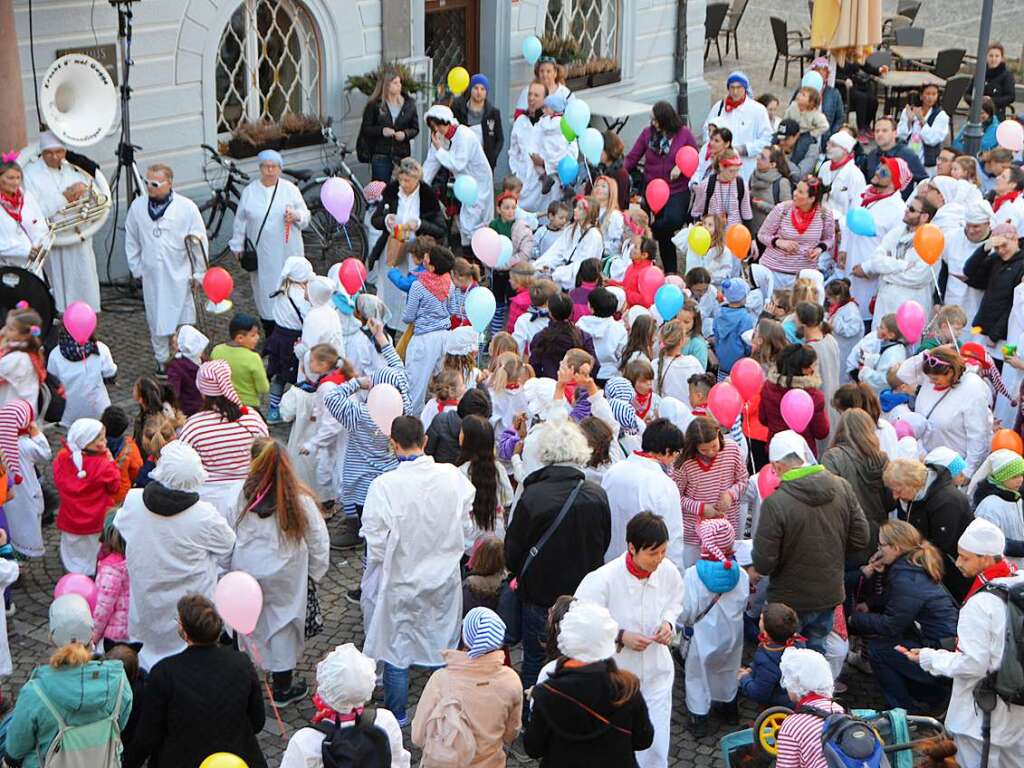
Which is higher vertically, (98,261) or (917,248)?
(917,248)

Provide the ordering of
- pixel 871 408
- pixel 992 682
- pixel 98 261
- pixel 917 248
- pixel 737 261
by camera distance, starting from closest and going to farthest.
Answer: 1. pixel 992 682
2. pixel 871 408
3. pixel 917 248
4. pixel 737 261
5. pixel 98 261

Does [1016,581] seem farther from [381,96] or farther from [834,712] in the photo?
[381,96]

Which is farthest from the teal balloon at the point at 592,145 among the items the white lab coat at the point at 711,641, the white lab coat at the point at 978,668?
the white lab coat at the point at 978,668

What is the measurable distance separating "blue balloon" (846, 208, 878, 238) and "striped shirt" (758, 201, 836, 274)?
0.15 meters

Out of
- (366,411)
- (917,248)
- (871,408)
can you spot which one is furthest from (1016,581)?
(917,248)

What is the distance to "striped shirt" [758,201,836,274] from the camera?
1141 cm

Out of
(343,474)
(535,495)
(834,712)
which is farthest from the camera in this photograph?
(343,474)

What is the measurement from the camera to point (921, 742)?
234 inches

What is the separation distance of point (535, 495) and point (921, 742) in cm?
204

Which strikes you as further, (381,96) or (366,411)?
(381,96)

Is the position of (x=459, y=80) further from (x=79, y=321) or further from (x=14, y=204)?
(x=79, y=321)

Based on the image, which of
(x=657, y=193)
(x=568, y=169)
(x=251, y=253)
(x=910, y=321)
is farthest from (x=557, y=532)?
(x=568, y=169)

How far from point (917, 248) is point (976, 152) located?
4906 mm

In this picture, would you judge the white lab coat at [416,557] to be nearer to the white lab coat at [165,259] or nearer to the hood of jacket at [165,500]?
the hood of jacket at [165,500]
